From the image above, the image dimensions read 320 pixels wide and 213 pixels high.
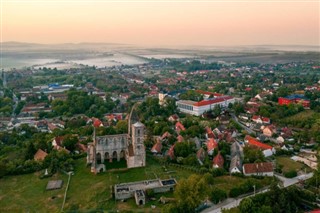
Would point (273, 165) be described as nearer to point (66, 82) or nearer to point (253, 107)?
point (253, 107)

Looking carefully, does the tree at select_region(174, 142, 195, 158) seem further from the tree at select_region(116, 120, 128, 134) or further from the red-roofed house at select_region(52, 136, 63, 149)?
the red-roofed house at select_region(52, 136, 63, 149)

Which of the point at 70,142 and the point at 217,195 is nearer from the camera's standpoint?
the point at 217,195

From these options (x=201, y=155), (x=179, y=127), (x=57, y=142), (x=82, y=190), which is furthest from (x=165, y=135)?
(x=82, y=190)

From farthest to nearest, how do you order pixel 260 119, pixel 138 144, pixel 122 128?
1. pixel 260 119
2. pixel 122 128
3. pixel 138 144

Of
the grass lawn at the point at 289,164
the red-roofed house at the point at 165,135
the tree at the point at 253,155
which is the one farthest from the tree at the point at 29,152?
the grass lawn at the point at 289,164

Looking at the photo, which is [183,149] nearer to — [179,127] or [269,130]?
[179,127]

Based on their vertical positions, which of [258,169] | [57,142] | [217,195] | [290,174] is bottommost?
[290,174]

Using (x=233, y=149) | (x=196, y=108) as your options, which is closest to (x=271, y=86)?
(x=196, y=108)

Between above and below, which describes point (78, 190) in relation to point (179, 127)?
below
